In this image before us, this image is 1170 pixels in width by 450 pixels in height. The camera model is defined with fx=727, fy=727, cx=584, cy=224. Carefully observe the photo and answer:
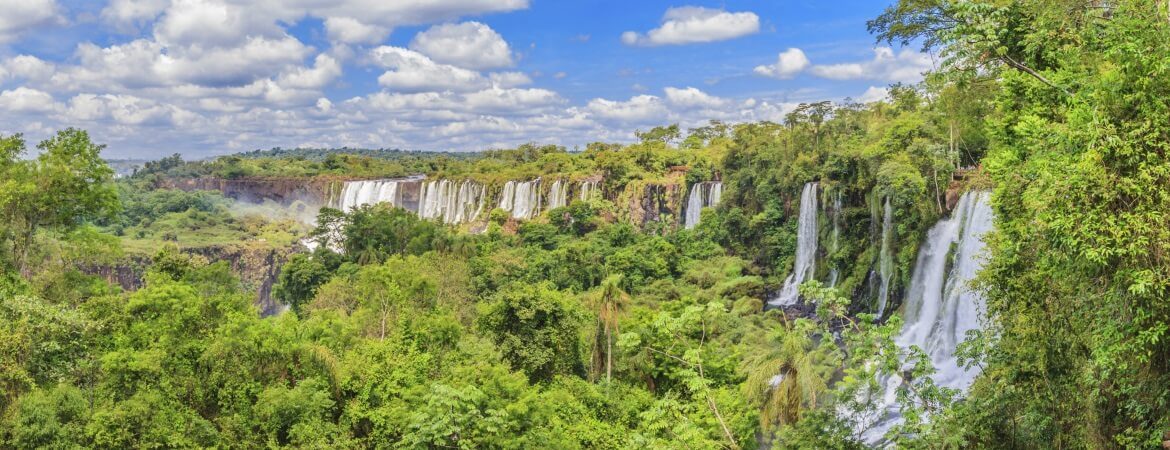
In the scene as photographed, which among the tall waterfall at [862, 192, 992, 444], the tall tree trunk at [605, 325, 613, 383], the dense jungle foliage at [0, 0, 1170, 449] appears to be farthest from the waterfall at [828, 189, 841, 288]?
the tall tree trunk at [605, 325, 613, 383]

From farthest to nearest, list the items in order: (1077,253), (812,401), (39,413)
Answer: (39,413) → (812,401) → (1077,253)

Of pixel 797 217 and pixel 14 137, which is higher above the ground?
pixel 14 137

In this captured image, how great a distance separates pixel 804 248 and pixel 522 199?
2521cm

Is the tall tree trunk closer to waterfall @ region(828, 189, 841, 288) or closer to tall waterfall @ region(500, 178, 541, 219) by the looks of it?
waterfall @ region(828, 189, 841, 288)

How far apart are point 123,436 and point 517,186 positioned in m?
40.8

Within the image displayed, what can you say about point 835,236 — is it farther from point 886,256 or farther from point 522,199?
point 522,199

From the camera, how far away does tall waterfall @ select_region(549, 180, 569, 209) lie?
49.0 m

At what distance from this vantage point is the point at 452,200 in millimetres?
55906

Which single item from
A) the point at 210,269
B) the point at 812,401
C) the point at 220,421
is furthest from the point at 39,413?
the point at 210,269

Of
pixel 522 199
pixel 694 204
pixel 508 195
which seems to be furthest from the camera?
pixel 508 195

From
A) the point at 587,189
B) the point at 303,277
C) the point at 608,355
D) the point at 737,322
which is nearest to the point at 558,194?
the point at 587,189

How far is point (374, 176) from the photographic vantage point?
66312 mm

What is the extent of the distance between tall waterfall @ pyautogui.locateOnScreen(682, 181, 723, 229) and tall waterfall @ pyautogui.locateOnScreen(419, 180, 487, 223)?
1794 centimetres

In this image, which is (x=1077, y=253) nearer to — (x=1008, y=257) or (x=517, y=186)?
(x=1008, y=257)
